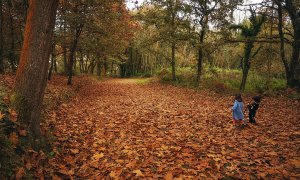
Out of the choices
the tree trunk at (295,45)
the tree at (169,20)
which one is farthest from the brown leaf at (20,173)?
the tree at (169,20)

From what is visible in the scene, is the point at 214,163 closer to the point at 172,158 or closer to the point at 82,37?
the point at 172,158

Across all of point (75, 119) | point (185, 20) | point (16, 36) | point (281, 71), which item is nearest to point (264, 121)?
point (75, 119)

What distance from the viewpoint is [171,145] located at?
5941mm

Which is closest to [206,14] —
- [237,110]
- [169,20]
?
[169,20]

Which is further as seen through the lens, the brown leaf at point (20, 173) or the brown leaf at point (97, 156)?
the brown leaf at point (97, 156)

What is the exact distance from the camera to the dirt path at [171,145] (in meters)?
4.55

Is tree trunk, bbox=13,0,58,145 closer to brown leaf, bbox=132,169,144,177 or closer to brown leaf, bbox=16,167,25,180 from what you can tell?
brown leaf, bbox=16,167,25,180

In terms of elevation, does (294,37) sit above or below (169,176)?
above

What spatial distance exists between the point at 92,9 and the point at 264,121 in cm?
1228

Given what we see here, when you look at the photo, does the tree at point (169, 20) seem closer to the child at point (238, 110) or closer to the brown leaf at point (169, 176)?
the child at point (238, 110)

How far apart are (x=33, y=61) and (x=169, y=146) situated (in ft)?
13.0

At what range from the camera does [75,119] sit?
27.3 ft

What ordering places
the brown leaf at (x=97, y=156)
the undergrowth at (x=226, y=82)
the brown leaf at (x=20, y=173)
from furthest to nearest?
the undergrowth at (x=226, y=82) → the brown leaf at (x=97, y=156) → the brown leaf at (x=20, y=173)

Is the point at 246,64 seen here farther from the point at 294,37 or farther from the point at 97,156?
the point at 97,156
